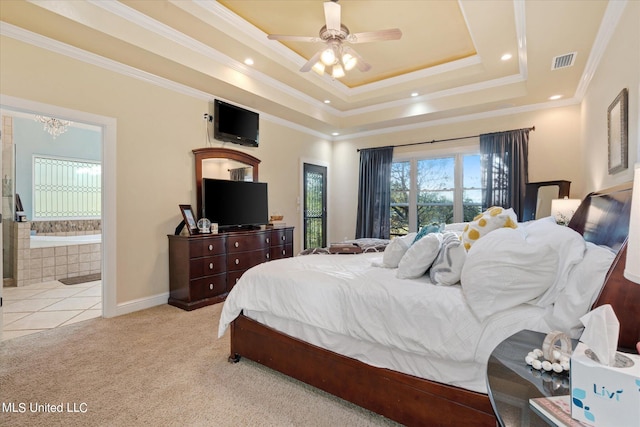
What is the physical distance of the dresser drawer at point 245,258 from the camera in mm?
4039

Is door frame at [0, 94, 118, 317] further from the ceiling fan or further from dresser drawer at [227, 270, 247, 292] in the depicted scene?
the ceiling fan

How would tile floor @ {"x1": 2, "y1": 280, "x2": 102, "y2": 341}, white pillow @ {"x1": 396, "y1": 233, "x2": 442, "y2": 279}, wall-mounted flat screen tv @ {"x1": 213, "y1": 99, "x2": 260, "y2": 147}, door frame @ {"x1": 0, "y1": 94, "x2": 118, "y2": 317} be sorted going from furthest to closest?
wall-mounted flat screen tv @ {"x1": 213, "y1": 99, "x2": 260, "y2": 147} < door frame @ {"x1": 0, "y1": 94, "x2": 118, "y2": 317} < tile floor @ {"x1": 2, "y1": 280, "x2": 102, "y2": 341} < white pillow @ {"x1": 396, "y1": 233, "x2": 442, "y2": 279}

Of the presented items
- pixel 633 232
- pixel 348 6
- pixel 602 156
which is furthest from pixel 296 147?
pixel 633 232

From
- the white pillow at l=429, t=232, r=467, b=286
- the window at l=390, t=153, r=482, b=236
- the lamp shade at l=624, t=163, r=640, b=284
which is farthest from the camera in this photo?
the window at l=390, t=153, r=482, b=236

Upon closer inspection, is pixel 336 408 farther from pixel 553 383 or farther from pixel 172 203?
pixel 172 203

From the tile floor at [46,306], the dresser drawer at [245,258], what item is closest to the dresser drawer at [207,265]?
the dresser drawer at [245,258]

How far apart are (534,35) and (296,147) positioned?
12.6 feet

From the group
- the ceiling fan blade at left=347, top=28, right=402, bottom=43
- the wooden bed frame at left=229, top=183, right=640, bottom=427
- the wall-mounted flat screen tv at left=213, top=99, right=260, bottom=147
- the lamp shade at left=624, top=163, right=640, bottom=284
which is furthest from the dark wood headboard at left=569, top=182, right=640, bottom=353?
the wall-mounted flat screen tv at left=213, top=99, right=260, bottom=147

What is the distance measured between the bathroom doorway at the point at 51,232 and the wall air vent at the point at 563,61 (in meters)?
4.80

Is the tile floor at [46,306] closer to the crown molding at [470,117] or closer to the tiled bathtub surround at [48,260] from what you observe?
the tiled bathtub surround at [48,260]

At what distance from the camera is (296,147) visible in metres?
5.70

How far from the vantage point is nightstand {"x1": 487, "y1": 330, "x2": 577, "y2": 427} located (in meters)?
0.74

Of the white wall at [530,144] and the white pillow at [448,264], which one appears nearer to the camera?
the white pillow at [448,264]

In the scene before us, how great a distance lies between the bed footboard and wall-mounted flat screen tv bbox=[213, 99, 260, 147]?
292cm
